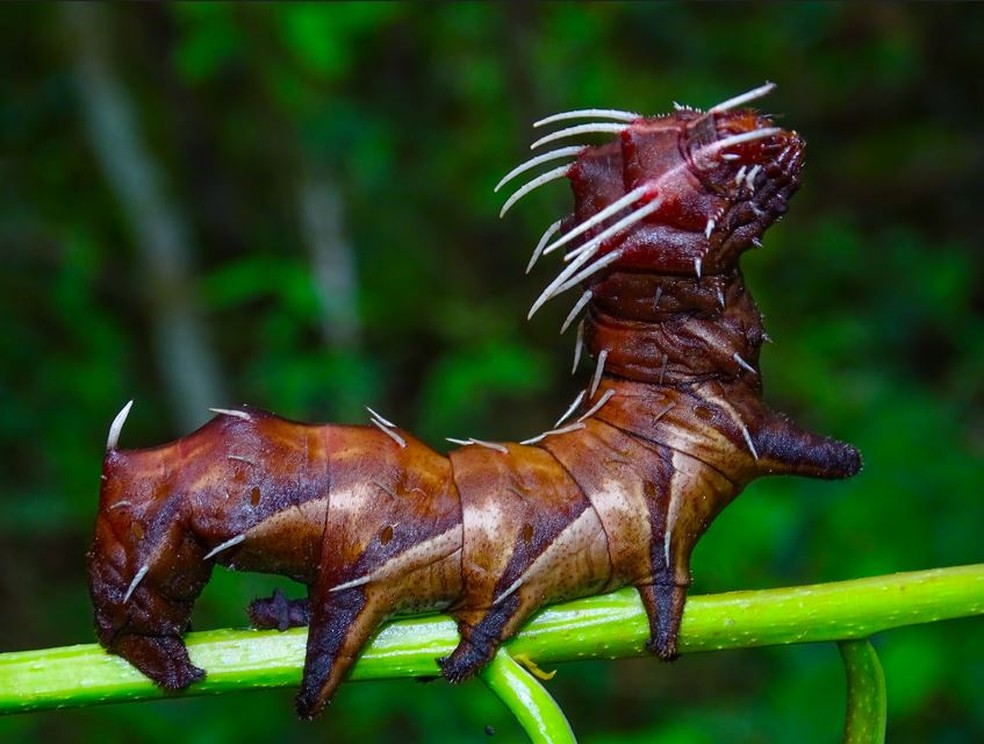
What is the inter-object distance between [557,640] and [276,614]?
27.7 inches

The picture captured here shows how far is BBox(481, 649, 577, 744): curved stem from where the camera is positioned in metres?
2.65

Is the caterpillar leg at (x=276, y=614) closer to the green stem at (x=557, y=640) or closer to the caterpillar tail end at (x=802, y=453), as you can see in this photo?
the green stem at (x=557, y=640)

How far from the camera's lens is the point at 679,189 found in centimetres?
310

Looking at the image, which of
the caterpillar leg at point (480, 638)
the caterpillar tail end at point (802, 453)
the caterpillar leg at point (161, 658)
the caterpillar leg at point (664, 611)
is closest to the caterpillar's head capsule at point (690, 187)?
the caterpillar tail end at point (802, 453)

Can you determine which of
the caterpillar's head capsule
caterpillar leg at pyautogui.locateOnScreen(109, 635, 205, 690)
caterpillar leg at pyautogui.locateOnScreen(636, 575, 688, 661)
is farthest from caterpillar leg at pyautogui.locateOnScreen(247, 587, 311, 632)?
the caterpillar's head capsule

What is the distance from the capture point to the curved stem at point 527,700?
2.65 metres

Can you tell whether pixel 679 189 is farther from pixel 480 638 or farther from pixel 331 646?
pixel 331 646

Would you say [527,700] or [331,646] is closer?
[527,700]

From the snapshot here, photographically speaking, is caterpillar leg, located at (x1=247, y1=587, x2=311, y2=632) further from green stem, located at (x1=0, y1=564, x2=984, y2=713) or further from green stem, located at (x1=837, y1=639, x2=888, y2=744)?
green stem, located at (x1=837, y1=639, x2=888, y2=744)

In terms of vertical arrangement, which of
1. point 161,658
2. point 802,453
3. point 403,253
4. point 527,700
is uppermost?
point 802,453

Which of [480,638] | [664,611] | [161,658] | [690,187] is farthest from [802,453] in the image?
[161,658]

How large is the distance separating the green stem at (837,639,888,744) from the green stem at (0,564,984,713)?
0.18 feet

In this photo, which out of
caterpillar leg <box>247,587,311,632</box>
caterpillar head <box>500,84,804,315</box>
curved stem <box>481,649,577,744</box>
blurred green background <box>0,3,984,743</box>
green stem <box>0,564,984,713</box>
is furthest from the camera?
blurred green background <box>0,3,984,743</box>

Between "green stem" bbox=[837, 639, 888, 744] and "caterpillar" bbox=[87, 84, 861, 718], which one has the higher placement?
"caterpillar" bbox=[87, 84, 861, 718]
